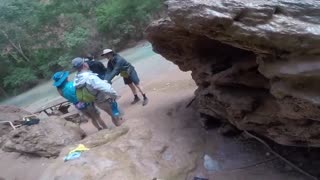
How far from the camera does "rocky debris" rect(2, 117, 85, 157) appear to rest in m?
7.67

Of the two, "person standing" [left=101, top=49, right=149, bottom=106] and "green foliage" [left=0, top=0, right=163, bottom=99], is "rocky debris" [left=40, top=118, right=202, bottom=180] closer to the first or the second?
"person standing" [left=101, top=49, right=149, bottom=106]

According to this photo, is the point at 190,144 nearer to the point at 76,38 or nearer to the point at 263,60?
the point at 263,60

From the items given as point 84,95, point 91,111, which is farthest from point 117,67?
point 84,95

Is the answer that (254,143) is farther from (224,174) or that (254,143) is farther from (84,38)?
(84,38)

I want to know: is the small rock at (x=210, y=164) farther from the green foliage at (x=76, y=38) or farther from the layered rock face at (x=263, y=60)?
the green foliage at (x=76, y=38)

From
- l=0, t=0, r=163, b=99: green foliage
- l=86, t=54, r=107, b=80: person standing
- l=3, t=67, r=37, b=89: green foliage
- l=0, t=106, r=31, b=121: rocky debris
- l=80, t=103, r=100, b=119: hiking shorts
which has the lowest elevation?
l=3, t=67, r=37, b=89: green foliage

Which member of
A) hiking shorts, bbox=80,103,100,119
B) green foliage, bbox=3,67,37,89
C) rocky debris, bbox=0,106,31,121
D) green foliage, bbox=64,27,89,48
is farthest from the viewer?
green foliage, bbox=3,67,37,89

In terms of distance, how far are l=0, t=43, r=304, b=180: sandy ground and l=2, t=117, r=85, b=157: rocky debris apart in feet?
0.65

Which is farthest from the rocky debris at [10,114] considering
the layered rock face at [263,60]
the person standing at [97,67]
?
the layered rock face at [263,60]

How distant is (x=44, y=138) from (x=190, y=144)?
2965 mm

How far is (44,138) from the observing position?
780cm

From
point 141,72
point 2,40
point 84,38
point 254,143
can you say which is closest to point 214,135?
point 254,143

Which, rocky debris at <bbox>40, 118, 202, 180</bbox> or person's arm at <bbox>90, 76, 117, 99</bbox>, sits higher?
person's arm at <bbox>90, 76, 117, 99</bbox>

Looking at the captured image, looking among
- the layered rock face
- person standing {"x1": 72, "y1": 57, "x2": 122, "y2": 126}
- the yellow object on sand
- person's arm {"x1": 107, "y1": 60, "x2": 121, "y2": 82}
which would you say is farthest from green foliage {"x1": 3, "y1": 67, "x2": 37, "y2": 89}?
the layered rock face
